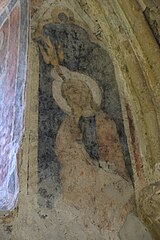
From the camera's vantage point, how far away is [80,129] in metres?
3.85

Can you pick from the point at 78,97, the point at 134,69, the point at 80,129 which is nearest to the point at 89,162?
the point at 80,129

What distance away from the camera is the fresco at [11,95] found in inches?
135

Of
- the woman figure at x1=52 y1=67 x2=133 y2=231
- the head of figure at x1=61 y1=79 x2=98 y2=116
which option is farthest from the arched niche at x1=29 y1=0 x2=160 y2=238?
the head of figure at x1=61 y1=79 x2=98 y2=116

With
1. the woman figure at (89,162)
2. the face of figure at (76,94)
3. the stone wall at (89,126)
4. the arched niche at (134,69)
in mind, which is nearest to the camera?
the stone wall at (89,126)

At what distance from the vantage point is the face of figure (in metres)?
3.96

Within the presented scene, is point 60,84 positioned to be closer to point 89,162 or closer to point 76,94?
point 76,94

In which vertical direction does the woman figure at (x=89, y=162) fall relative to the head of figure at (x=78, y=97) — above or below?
below

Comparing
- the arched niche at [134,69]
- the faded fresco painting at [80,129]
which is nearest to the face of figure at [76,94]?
the faded fresco painting at [80,129]

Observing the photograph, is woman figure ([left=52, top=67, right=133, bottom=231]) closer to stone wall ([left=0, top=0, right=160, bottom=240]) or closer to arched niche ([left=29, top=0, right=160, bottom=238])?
stone wall ([left=0, top=0, right=160, bottom=240])

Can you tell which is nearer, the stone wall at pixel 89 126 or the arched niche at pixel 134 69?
the stone wall at pixel 89 126

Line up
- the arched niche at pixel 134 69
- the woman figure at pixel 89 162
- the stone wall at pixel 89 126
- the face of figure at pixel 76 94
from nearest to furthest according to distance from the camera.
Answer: the stone wall at pixel 89 126
the woman figure at pixel 89 162
the arched niche at pixel 134 69
the face of figure at pixel 76 94

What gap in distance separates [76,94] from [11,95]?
1.61 ft

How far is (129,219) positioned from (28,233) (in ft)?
2.49

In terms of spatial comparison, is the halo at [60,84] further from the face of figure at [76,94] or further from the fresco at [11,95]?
the fresco at [11,95]
